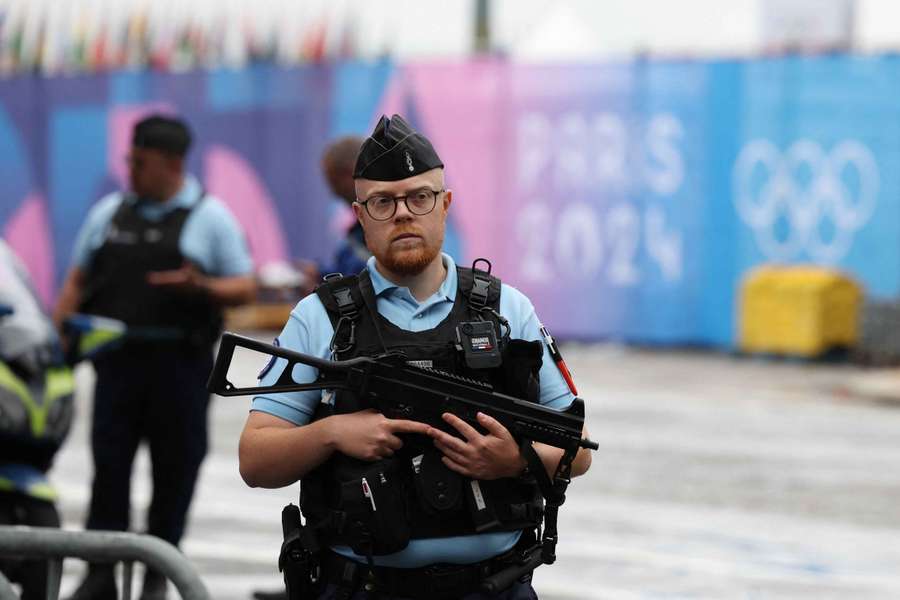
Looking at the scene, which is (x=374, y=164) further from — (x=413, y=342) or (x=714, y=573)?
(x=714, y=573)

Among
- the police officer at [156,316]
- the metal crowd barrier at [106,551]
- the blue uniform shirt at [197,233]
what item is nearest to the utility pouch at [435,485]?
the metal crowd barrier at [106,551]

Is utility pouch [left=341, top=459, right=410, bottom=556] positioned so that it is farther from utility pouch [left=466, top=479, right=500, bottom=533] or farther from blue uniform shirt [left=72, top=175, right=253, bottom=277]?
blue uniform shirt [left=72, top=175, right=253, bottom=277]

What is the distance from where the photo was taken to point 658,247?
20.9m

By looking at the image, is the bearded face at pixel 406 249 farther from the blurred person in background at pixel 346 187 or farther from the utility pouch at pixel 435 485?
the blurred person in background at pixel 346 187

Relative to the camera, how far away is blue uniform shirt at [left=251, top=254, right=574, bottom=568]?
3.78 metres

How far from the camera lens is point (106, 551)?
12.7 ft

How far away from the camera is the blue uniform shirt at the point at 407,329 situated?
149 inches

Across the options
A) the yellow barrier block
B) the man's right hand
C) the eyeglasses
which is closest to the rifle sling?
the man's right hand

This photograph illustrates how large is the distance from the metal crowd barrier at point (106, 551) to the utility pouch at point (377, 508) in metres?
0.35

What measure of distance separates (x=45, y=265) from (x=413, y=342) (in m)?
21.9

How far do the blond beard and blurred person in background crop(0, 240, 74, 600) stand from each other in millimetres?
2209

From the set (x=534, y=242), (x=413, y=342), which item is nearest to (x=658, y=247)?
(x=534, y=242)

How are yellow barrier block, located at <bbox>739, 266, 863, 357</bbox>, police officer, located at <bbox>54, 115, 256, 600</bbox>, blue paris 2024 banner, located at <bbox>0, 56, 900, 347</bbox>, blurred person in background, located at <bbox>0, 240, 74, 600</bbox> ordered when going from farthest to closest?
blue paris 2024 banner, located at <bbox>0, 56, 900, 347</bbox>, yellow barrier block, located at <bbox>739, 266, 863, 357</bbox>, police officer, located at <bbox>54, 115, 256, 600</bbox>, blurred person in background, located at <bbox>0, 240, 74, 600</bbox>

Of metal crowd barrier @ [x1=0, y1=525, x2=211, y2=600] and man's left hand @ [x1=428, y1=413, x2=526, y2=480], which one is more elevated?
man's left hand @ [x1=428, y1=413, x2=526, y2=480]
